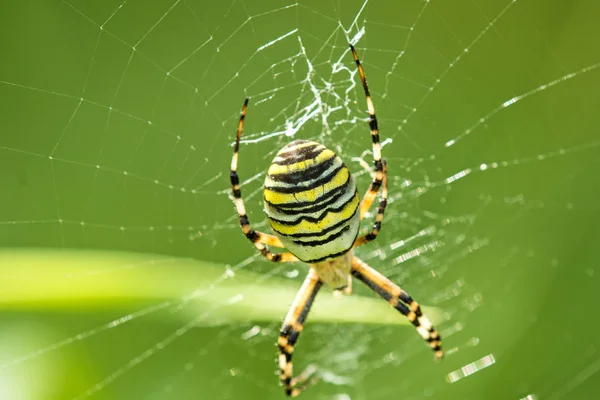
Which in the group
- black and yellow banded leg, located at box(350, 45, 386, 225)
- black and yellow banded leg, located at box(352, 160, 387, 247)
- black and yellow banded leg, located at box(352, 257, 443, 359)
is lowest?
black and yellow banded leg, located at box(352, 257, 443, 359)

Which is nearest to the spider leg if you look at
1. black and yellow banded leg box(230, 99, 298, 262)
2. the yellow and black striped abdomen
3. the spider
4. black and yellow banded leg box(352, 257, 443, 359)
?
the spider

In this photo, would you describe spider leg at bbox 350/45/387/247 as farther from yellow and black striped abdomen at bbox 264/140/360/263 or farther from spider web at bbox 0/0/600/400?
spider web at bbox 0/0/600/400

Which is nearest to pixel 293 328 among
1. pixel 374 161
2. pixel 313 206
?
pixel 374 161

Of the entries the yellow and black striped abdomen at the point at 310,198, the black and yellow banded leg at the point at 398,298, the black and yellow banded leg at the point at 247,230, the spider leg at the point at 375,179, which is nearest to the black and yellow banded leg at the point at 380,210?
the spider leg at the point at 375,179

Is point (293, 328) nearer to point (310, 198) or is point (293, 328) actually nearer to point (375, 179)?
point (375, 179)

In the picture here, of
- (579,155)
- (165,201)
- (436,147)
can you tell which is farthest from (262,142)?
(579,155)

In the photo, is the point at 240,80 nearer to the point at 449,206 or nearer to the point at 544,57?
the point at 449,206
